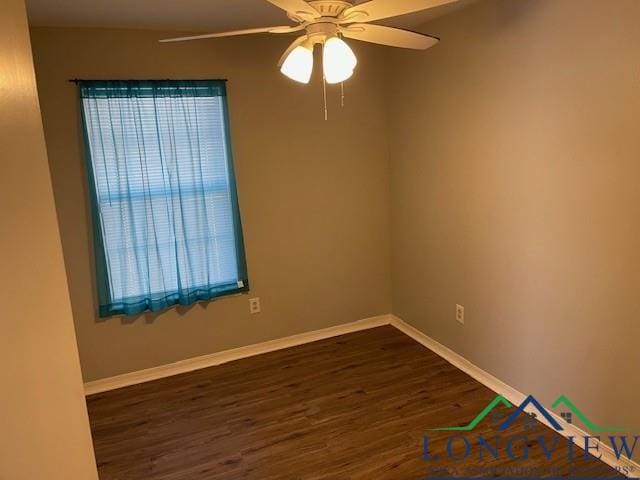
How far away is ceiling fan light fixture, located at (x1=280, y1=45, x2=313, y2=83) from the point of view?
5.83ft

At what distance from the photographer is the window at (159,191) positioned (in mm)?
2843

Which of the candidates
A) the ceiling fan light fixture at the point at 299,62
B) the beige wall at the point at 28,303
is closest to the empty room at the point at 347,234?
the ceiling fan light fixture at the point at 299,62

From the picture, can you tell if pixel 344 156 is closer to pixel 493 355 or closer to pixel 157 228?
pixel 157 228

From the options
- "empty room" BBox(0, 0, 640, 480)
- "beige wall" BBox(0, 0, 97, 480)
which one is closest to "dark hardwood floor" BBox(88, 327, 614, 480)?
"empty room" BBox(0, 0, 640, 480)

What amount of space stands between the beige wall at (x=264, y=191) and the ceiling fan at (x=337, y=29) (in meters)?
1.40

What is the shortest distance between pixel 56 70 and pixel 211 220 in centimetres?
125

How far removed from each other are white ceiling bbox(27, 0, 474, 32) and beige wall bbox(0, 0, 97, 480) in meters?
1.53

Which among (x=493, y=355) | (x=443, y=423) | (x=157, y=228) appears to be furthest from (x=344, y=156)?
(x=443, y=423)

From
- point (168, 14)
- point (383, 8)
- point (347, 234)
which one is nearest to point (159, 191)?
point (168, 14)

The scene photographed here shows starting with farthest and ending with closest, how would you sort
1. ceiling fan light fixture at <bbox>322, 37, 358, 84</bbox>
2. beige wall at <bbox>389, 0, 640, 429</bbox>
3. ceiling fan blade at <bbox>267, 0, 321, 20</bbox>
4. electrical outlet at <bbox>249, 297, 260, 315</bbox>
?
electrical outlet at <bbox>249, 297, 260, 315</bbox>, beige wall at <bbox>389, 0, 640, 429</bbox>, ceiling fan light fixture at <bbox>322, 37, 358, 84</bbox>, ceiling fan blade at <bbox>267, 0, 321, 20</bbox>

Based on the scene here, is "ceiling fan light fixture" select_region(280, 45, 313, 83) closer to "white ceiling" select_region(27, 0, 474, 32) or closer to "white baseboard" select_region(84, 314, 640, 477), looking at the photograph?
"white ceiling" select_region(27, 0, 474, 32)

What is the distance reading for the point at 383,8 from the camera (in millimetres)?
1556

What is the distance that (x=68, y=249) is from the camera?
9.55 feet

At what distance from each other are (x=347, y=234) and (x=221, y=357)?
1308 mm
